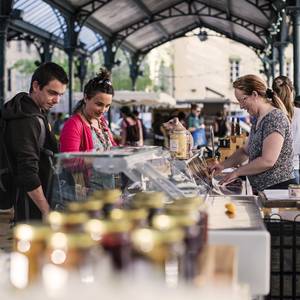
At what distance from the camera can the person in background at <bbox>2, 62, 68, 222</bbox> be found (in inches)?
128

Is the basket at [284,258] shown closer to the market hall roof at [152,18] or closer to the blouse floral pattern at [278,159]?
the blouse floral pattern at [278,159]

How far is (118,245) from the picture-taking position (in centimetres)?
167

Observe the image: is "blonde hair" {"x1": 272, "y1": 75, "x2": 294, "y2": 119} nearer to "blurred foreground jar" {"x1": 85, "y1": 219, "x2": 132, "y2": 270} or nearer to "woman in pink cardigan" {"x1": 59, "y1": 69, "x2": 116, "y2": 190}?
"woman in pink cardigan" {"x1": 59, "y1": 69, "x2": 116, "y2": 190}

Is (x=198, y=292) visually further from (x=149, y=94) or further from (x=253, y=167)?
(x=149, y=94)

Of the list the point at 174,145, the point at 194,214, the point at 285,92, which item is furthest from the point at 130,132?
the point at 194,214

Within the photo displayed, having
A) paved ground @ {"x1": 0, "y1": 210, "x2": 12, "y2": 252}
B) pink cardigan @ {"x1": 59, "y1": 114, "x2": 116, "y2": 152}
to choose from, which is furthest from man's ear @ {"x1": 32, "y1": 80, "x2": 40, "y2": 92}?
paved ground @ {"x1": 0, "y1": 210, "x2": 12, "y2": 252}

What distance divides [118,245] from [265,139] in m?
2.44

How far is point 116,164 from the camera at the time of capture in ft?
8.41

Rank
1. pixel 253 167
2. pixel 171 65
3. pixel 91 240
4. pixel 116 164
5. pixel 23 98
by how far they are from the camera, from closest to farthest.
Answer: pixel 91 240
pixel 116 164
pixel 23 98
pixel 253 167
pixel 171 65

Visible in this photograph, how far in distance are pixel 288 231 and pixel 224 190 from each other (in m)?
0.95

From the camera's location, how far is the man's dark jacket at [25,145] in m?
3.24

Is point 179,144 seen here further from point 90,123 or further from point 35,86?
point 35,86

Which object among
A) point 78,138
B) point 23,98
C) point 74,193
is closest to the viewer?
point 74,193

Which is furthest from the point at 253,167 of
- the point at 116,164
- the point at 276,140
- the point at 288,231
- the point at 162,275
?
the point at 162,275
